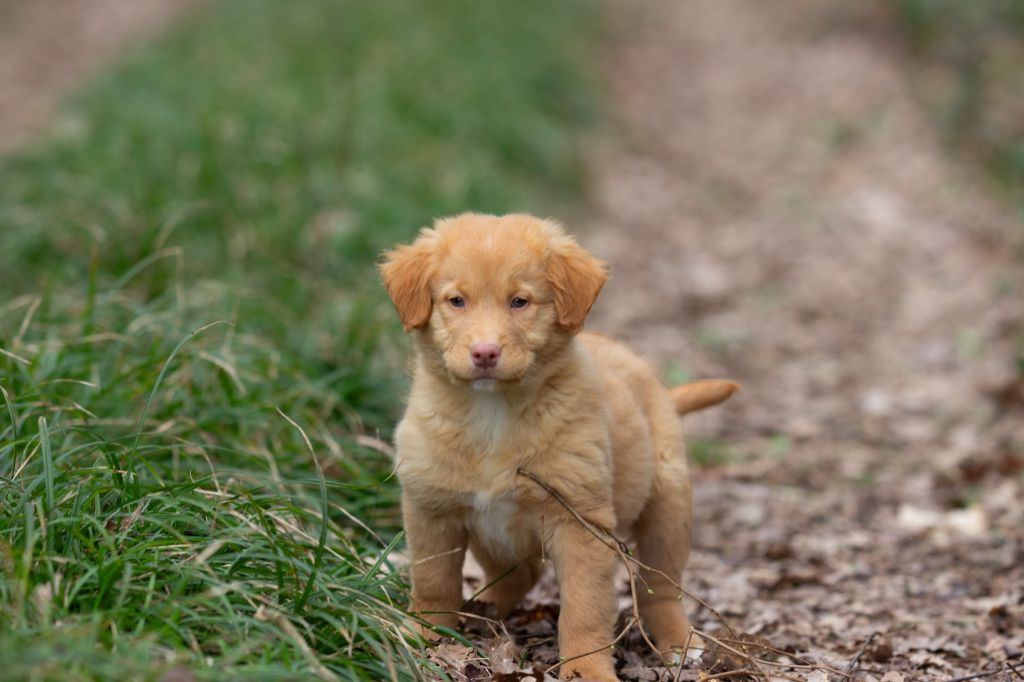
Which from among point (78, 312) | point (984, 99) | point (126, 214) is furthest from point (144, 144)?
point (984, 99)

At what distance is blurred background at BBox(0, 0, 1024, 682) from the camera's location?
10.4 feet

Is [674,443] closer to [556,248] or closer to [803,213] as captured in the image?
[556,248]

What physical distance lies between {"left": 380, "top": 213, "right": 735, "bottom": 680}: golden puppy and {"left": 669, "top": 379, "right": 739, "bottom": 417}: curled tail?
0.67 m

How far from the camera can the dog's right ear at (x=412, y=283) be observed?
10.8 ft

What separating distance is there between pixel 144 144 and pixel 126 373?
330cm

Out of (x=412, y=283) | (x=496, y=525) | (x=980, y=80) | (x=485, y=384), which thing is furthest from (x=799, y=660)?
(x=980, y=80)

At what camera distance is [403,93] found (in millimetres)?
9242

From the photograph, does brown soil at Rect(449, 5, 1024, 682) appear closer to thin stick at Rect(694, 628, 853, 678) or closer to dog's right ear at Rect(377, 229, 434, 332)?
thin stick at Rect(694, 628, 853, 678)

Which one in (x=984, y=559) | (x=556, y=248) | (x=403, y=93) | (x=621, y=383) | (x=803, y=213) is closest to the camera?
(x=556, y=248)

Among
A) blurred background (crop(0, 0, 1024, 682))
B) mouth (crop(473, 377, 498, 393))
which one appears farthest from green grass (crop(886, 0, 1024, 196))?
mouth (crop(473, 377, 498, 393))

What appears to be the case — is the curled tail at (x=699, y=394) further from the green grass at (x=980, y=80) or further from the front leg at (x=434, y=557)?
the green grass at (x=980, y=80)

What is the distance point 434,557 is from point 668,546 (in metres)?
0.82

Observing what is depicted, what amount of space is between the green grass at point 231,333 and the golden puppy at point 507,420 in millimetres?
267

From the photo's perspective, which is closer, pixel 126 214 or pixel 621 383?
pixel 621 383
